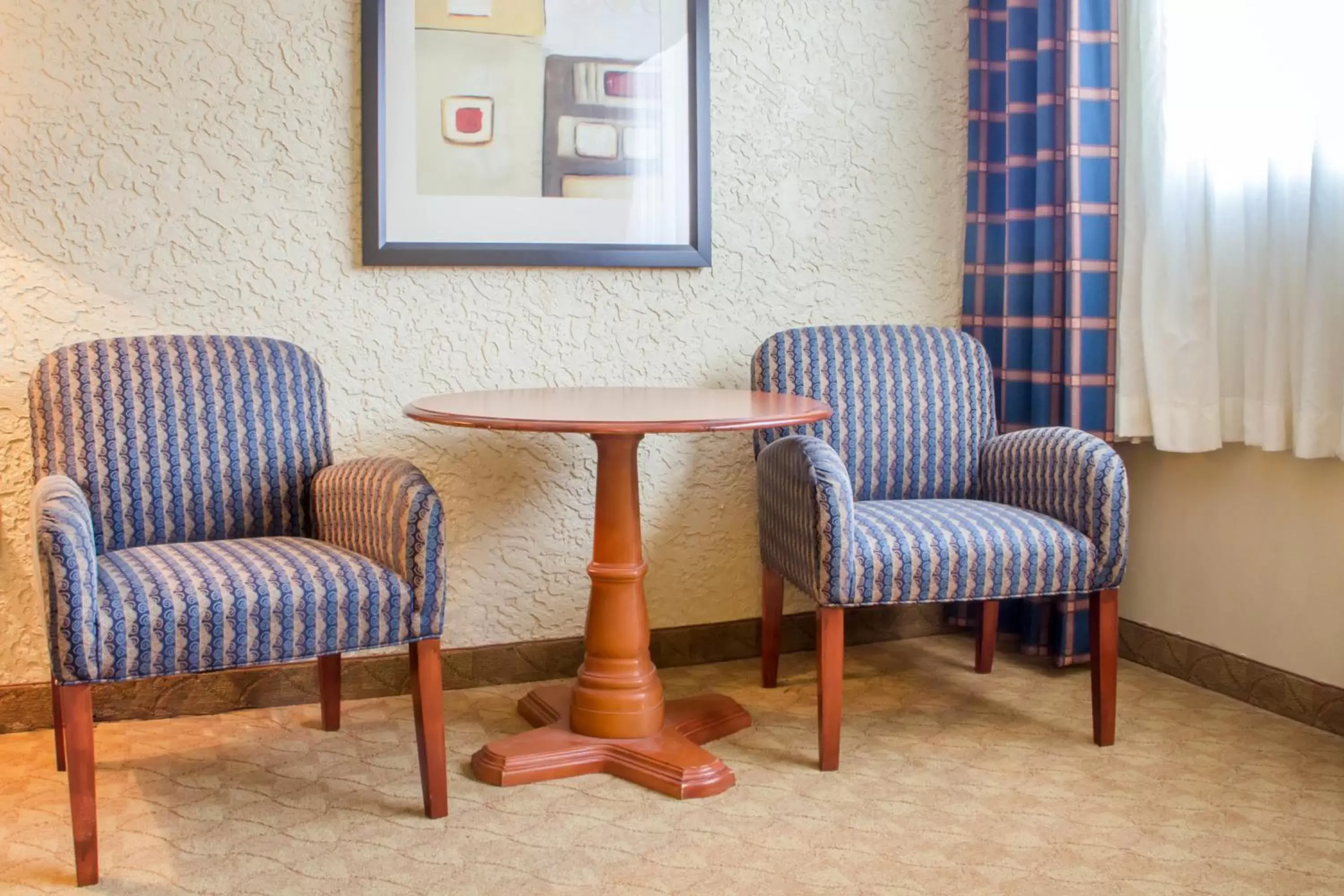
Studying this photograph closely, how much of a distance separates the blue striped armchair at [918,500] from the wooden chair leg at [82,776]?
4.07 ft

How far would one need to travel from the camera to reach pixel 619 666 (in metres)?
2.29

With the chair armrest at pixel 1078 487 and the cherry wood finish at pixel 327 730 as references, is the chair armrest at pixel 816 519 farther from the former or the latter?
the cherry wood finish at pixel 327 730

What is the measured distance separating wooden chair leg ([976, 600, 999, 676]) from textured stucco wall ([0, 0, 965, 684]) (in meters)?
0.49

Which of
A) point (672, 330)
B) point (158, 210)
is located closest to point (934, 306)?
point (672, 330)

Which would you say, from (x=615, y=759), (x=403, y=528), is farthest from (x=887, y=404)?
(x=403, y=528)

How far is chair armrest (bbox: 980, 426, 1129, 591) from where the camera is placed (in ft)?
7.48

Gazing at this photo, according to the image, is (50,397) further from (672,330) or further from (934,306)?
(934,306)

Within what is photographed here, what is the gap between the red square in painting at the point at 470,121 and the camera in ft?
8.71

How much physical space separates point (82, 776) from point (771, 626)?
1510 millimetres

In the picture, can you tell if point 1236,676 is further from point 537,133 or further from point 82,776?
point 82,776

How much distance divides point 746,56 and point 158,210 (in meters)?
1.43

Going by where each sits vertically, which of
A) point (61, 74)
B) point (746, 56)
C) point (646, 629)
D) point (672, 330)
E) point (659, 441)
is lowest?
point (646, 629)

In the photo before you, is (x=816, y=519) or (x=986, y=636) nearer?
(x=816, y=519)

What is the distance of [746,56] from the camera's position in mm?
2908
